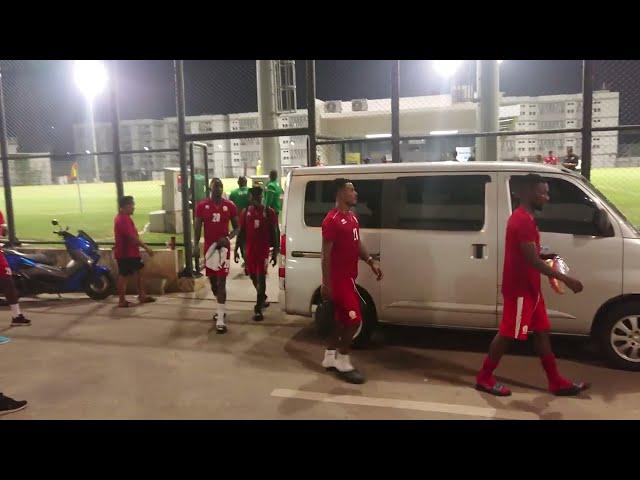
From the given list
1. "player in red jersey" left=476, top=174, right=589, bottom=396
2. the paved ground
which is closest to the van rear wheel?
the paved ground

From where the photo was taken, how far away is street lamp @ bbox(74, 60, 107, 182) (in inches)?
397

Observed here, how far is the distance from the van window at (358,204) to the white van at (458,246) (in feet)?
0.04

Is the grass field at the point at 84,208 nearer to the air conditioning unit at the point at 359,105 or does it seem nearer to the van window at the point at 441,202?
the air conditioning unit at the point at 359,105

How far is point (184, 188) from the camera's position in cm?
937

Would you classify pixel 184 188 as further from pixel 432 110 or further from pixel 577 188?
pixel 432 110

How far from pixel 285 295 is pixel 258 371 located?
1.00m

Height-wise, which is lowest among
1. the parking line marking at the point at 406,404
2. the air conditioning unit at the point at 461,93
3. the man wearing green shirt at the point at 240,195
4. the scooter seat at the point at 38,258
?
the parking line marking at the point at 406,404

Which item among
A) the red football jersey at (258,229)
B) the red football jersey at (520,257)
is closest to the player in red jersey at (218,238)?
the red football jersey at (258,229)

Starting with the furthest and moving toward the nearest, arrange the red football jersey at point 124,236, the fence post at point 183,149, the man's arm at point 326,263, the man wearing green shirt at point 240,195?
1. the man wearing green shirt at point 240,195
2. the fence post at point 183,149
3. the red football jersey at point 124,236
4. the man's arm at point 326,263

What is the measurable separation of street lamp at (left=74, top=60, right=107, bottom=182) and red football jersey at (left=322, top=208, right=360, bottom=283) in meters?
6.58

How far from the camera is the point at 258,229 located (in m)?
7.54

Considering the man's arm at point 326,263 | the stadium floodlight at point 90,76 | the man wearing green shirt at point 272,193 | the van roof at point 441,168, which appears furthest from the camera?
the man wearing green shirt at point 272,193

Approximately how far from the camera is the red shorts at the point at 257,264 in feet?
24.9

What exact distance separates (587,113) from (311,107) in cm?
377
